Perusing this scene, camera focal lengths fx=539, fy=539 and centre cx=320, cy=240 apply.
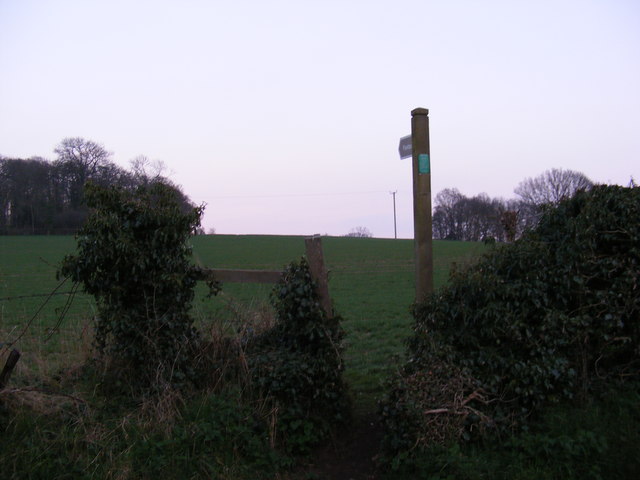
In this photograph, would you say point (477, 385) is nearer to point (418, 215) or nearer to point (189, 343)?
point (418, 215)

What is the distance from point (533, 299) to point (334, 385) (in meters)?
1.84

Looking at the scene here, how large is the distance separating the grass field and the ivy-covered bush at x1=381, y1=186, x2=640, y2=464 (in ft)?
2.08

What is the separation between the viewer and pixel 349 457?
180 inches

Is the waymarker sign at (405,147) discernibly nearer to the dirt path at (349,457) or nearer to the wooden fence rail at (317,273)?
the wooden fence rail at (317,273)

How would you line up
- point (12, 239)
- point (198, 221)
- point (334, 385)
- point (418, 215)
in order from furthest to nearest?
point (12, 239), point (418, 215), point (198, 221), point (334, 385)

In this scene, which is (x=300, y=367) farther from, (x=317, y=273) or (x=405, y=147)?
(x=405, y=147)

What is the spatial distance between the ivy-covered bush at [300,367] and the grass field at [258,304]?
63 cm

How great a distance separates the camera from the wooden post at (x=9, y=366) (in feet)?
13.7

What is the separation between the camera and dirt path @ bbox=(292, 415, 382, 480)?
169 inches

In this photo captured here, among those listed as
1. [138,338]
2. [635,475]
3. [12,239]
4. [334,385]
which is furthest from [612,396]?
[12,239]

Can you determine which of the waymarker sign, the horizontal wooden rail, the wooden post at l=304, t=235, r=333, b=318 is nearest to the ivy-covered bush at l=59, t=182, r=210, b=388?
the horizontal wooden rail

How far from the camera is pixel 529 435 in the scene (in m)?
4.02

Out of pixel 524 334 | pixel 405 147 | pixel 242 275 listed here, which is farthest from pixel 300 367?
pixel 405 147

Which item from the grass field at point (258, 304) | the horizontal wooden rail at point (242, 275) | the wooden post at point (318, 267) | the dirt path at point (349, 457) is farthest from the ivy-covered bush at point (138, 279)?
the dirt path at point (349, 457)
